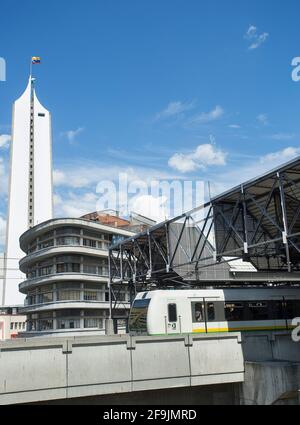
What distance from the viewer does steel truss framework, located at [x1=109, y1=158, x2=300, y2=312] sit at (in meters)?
20.8

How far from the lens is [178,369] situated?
1597 cm

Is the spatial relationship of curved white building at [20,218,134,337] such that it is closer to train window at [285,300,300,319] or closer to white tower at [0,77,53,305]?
train window at [285,300,300,319]

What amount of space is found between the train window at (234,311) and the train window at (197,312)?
148 cm

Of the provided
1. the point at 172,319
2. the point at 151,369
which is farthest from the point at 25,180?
the point at 151,369

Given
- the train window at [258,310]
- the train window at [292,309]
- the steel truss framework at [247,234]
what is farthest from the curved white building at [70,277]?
the train window at [258,310]

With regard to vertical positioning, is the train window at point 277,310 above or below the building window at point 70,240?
below

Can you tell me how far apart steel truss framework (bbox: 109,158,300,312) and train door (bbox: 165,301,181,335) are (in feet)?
10.8

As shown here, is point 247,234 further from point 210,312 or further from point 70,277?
point 70,277

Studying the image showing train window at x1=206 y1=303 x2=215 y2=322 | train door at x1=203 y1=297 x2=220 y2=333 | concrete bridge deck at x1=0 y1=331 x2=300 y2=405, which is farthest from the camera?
train window at x1=206 y1=303 x2=215 y2=322

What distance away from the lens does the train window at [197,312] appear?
22.6 meters

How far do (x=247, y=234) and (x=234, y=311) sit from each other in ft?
13.2

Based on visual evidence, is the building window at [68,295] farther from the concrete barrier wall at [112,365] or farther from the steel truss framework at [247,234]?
the concrete barrier wall at [112,365]

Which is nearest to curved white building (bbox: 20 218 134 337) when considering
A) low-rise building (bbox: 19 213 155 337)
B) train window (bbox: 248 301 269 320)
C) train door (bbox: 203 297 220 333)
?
low-rise building (bbox: 19 213 155 337)

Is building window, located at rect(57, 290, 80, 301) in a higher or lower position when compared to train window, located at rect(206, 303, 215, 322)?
higher
